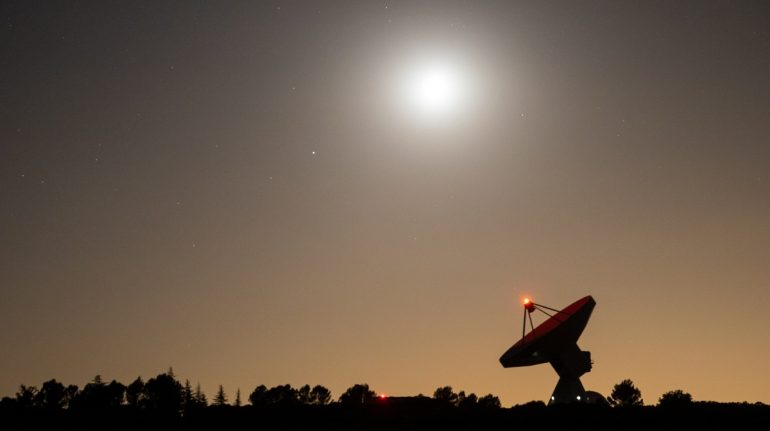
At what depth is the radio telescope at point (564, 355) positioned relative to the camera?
46.5 meters

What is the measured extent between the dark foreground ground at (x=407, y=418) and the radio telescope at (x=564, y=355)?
4538 mm

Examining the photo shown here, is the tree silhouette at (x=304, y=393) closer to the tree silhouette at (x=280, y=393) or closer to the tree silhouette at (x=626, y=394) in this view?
the tree silhouette at (x=280, y=393)

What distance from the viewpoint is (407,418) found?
41.2 meters

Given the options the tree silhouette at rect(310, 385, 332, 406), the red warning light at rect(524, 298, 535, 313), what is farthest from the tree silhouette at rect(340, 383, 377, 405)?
the red warning light at rect(524, 298, 535, 313)

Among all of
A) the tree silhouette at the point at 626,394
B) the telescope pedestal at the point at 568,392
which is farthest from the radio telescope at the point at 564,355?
the tree silhouette at the point at 626,394

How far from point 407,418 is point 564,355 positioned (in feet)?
42.9

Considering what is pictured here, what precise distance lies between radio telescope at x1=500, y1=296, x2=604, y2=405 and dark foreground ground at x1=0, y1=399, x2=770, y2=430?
4538 mm

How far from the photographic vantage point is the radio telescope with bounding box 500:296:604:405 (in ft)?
153

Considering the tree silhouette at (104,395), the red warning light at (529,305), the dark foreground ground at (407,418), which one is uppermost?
the tree silhouette at (104,395)

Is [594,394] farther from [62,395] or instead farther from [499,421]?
[62,395]

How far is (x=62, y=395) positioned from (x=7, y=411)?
99.6 m

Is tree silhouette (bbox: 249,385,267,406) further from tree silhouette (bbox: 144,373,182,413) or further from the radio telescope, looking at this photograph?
the radio telescope

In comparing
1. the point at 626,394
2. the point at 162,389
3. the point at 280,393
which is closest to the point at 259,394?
the point at 280,393

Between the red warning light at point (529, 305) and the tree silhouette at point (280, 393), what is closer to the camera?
the red warning light at point (529, 305)
